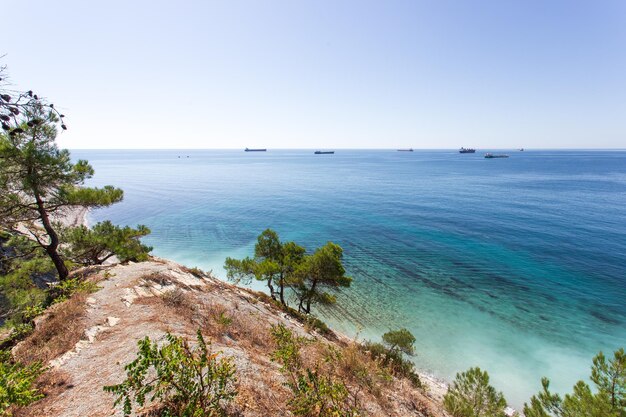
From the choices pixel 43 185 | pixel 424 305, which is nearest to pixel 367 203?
pixel 424 305

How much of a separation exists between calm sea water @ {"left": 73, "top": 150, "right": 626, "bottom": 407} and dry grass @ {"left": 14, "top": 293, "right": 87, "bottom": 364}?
12664mm

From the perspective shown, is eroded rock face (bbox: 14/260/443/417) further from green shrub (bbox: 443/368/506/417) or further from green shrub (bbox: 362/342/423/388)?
green shrub (bbox: 362/342/423/388)

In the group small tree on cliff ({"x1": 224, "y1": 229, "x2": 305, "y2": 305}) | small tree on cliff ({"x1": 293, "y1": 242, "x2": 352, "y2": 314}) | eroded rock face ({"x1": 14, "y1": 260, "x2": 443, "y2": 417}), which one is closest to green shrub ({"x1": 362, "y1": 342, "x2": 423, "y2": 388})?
eroded rock face ({"x1": 14, "y1": 260, "x2": 443, "y2": 417})

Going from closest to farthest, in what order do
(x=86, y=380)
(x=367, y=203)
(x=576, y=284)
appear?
(x=86, y=380), (x=576, y=284), (x=367, y=203)

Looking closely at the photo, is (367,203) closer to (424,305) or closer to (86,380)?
(424,305)

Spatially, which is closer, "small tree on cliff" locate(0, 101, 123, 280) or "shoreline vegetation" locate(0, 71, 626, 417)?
"shoreline vegetation" locate(0, 71, 626, 417)

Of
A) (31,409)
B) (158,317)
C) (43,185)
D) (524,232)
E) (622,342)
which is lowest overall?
(622,342)

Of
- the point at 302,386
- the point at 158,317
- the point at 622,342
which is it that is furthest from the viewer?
the point at 622,342

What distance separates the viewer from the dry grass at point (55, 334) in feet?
25.7

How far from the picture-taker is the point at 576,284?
94.2 ft

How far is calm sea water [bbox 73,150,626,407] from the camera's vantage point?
21.2 meters

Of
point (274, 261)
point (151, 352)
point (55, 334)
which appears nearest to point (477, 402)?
point (151, 352)

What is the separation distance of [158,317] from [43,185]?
10297mm

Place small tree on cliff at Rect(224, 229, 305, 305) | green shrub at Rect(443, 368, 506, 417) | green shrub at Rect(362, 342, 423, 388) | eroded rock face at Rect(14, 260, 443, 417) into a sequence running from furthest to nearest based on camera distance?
small tree on cliff at Rect(224, 229, 305, 305), green shrub at Rect(362, 342, 423, 388), green shrub at Rect(443, 368, 506, 417), eroded rock face at Rect(14, 260, 443, 417)
